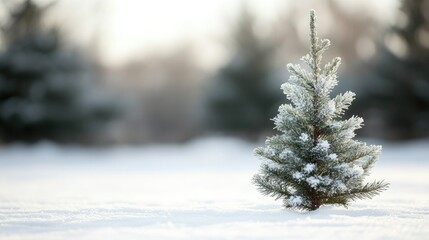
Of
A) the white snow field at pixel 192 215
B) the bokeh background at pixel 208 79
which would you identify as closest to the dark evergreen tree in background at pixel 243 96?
the bokeh background at pixel 208 79

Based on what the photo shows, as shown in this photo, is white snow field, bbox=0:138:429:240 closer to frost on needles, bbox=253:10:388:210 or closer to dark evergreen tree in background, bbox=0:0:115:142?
frost on needles, bbox=253:10:388:210

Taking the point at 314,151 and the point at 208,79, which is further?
the point at 208,79

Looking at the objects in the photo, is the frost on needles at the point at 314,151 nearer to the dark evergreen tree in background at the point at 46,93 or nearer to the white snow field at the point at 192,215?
the white snow field at the point at 192,215

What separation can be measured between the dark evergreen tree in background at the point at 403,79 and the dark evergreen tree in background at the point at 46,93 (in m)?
17.0

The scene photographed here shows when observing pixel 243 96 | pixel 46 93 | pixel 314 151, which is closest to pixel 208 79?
pixel 243 96

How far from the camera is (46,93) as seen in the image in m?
31.8

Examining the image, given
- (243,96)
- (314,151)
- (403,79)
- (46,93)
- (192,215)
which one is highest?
(403,79)

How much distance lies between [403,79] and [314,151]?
28427 millimetres

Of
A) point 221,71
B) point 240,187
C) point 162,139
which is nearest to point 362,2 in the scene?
point 221,71

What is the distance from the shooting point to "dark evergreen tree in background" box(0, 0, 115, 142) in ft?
104

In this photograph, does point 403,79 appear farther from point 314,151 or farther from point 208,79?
point 314,151

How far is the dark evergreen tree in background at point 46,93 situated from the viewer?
31797mm

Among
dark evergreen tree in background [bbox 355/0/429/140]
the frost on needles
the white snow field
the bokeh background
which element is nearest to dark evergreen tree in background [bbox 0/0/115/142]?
the bokeh background

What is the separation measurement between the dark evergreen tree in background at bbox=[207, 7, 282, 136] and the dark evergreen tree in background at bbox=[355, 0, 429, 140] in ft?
20.2
